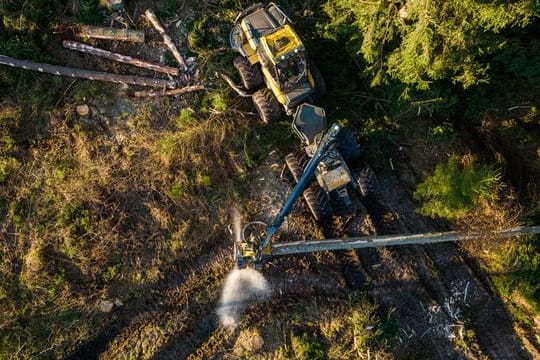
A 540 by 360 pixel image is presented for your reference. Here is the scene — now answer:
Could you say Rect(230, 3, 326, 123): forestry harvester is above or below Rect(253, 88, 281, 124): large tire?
above

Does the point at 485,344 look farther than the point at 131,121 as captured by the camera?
Yes

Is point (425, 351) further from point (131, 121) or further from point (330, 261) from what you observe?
point (131, 121)

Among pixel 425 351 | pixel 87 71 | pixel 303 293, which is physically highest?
pixel 87 71

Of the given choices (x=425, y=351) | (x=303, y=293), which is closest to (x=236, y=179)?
(x=303, y=293)

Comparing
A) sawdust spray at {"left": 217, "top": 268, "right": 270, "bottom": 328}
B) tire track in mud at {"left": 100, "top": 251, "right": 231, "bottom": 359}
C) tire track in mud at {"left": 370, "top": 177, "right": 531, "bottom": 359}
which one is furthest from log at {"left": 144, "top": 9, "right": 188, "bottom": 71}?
tire track in mud at {"left": 370, "top": 177, "right": 531, "bottom": 359}

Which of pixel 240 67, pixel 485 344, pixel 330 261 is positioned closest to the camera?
pixel 240 67

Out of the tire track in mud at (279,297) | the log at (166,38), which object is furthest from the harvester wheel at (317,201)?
the log at (166,38)

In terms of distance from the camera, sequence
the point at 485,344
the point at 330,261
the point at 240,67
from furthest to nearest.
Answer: the point at 485,344 → the point at 330,261 → the point at 240,67

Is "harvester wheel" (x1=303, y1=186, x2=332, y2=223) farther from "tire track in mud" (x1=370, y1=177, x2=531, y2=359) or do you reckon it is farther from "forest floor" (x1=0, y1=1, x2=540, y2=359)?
"tire track in mud" (x1=370, y1=177, x2=531, y2=359)

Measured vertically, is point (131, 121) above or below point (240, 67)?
below
